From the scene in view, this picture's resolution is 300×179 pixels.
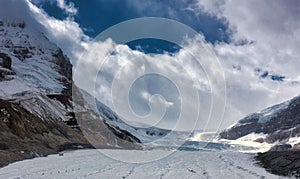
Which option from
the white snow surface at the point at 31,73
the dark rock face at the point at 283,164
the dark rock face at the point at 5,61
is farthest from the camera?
the dark rock face at the point at 5,61

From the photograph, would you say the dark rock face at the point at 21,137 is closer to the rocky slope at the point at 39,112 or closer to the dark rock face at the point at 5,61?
the rocky slope at the point at 39,112

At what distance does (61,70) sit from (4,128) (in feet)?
471

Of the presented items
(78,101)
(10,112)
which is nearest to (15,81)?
(78,101)

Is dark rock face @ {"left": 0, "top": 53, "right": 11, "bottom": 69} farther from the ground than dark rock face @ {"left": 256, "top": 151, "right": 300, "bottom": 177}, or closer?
farther from the ground

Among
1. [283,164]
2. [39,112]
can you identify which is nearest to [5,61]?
[39,112]

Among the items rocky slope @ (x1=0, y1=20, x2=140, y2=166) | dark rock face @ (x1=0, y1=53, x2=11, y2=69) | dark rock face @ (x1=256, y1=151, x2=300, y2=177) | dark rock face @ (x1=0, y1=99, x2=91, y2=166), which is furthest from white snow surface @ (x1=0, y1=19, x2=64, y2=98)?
dark rock face @ (x1=256, y1=151, x2=300, y2=177)

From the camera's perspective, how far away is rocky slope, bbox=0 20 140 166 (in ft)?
158

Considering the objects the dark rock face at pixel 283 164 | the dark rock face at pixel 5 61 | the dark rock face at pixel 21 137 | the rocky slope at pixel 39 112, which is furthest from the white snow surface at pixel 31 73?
the dark rock face at pixel 283 164

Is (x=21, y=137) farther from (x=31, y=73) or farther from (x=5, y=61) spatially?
(x=31, y=73)

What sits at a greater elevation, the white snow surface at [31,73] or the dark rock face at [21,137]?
the white snow surface at [31,73]

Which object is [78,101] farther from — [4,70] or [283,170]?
[283,170]

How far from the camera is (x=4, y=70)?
11981 cm

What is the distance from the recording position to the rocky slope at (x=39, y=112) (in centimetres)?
4824

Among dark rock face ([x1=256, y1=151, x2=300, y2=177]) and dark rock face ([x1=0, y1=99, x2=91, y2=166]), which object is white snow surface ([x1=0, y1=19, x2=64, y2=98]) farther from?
dark rock face ([x1=256, y1=151, x2=300, y2=177])
